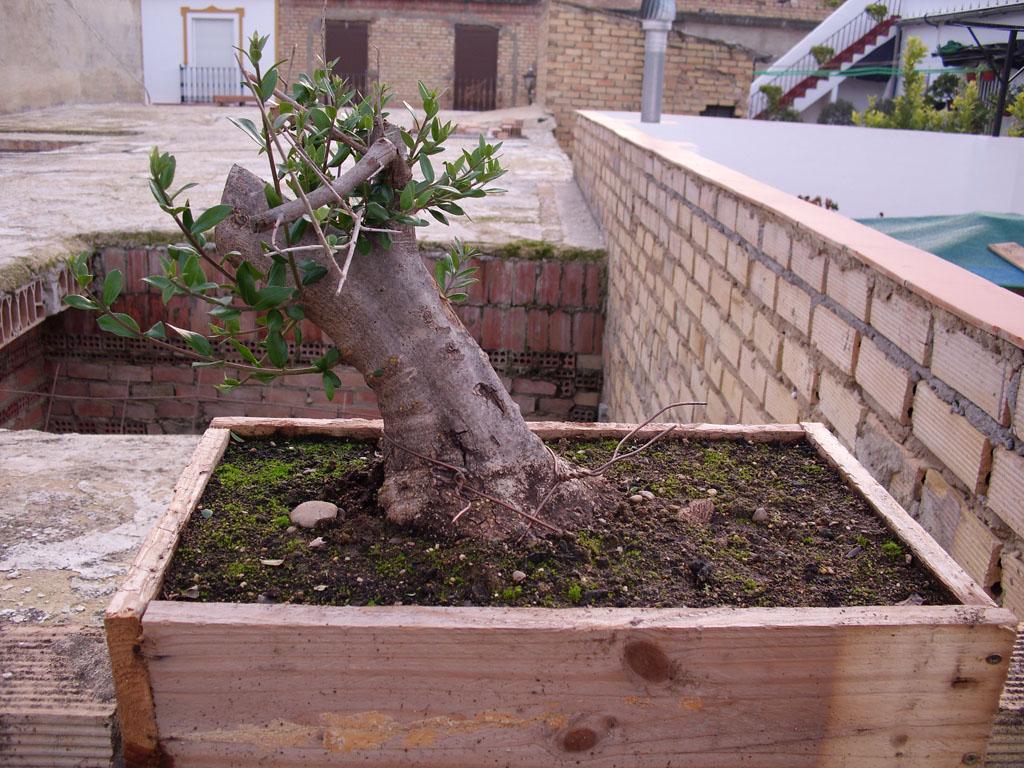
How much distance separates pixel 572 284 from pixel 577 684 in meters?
4.66

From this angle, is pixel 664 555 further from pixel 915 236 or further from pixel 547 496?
pixel 915 236

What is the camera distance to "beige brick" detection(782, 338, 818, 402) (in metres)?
2.44

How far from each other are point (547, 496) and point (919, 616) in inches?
23.3

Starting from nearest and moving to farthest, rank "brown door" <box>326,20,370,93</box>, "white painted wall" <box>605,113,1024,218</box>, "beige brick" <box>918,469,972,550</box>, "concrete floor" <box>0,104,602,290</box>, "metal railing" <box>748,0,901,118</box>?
"beige brick" <box>918,469,972,550</box>, "concrete floor" <box>0,104,602,290</box>, "white painted wall" <box>605,113,1024,218</box>, "metal railing" <box>748,0,901,118</box>, "brown door" <box>326,20,370,93</box>

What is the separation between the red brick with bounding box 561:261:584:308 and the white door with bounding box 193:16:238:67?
19.3m

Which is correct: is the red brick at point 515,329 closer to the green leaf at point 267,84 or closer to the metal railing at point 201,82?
the green leaf at point 267,84

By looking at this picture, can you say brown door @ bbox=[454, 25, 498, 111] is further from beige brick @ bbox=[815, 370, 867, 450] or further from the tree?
the tree

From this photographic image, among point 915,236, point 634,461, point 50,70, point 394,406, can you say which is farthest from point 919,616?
point 50,70

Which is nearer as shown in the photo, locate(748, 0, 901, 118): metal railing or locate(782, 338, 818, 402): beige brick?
locate(782, 338, 818, 402): beige brick

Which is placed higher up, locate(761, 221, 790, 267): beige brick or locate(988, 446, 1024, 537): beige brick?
locate(761, 221, 790, 267): beige brick

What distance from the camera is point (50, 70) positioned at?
13.3m

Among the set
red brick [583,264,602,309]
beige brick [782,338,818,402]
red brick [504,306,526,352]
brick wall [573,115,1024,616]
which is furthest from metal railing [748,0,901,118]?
beige brick [782,338,818,402]

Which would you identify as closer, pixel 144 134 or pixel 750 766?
pixel 750 766

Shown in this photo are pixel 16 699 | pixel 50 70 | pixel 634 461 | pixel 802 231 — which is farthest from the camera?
pixel 50 70
